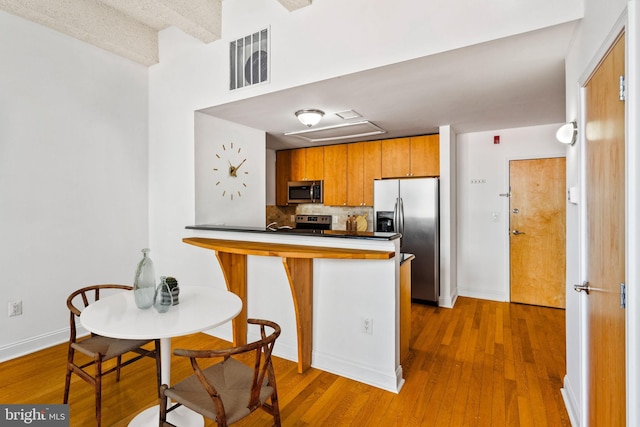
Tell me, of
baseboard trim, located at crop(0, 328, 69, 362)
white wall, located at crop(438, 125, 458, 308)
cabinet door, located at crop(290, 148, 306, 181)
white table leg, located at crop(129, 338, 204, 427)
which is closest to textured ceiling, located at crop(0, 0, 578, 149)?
white wall, located at crop(438, 125, 458, 308)

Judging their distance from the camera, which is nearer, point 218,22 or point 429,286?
point 218,22

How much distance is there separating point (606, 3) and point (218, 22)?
280 cm

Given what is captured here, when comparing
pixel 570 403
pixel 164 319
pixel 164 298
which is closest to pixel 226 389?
pixel 164 319

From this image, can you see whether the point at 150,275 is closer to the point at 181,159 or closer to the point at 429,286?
the point at 181,159

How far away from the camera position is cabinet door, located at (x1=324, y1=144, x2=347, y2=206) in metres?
5.04

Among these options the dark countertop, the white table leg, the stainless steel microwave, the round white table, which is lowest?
the white table leg

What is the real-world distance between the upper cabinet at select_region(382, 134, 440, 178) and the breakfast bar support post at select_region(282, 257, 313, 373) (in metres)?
2.43

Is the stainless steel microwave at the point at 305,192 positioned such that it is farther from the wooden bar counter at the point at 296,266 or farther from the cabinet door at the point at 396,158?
the wooden bar counter at the point at 296,266

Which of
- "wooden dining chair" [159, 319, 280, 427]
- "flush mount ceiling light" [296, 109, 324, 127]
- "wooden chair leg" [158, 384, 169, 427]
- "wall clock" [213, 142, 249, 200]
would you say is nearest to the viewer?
"wooden dining chair" [159, 319, 280, 427]

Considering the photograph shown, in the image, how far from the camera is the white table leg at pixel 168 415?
185 centimetres

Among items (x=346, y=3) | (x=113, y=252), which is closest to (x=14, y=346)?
(x=113, y=252)

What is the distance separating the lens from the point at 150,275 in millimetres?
Answer: 1799

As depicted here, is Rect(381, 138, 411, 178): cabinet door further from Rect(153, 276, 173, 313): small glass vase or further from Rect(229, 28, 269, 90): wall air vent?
Rect(153, 276, 173, 313): small glass vase

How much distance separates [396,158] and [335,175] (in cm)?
98
